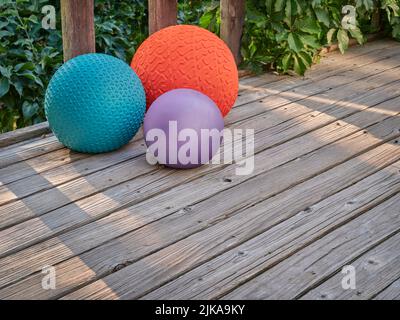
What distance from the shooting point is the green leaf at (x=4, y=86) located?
3.82 metres

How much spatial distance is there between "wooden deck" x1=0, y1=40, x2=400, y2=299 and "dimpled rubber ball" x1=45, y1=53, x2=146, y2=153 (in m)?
0.10

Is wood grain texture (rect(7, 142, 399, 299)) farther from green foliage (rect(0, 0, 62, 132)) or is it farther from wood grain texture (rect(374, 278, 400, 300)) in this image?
green foliage (rect(0, 0, 62, 132))

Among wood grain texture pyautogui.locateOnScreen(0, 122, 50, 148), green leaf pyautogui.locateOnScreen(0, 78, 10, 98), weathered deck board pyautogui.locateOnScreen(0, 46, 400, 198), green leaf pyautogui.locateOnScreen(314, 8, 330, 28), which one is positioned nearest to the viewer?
weathered deck board pyautogui.locateOnScreen(0, 46, 400, 198)

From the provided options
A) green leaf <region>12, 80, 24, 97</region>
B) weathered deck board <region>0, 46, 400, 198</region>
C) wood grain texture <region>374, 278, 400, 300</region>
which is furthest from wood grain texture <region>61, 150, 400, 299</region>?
green leaf <region>12, 80, 24, 97</region>

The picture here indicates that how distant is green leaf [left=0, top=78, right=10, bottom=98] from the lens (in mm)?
3820

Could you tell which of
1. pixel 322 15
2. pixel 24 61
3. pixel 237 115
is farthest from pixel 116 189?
pixel 322 15

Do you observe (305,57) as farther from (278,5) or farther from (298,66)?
(278,5)

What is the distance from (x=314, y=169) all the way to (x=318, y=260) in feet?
2.60

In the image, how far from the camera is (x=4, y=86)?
3836mm

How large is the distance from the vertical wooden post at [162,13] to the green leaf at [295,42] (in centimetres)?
75

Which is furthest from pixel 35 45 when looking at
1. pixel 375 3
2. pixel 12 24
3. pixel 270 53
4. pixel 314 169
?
pixel 375 3

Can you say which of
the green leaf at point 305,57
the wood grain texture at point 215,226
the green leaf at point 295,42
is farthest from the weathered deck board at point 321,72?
the wood grain texture at point 215,226

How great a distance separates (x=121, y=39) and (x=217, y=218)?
228 cm

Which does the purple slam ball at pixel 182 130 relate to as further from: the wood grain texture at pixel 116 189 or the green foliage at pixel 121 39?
the green foliage at pixel 121 39
